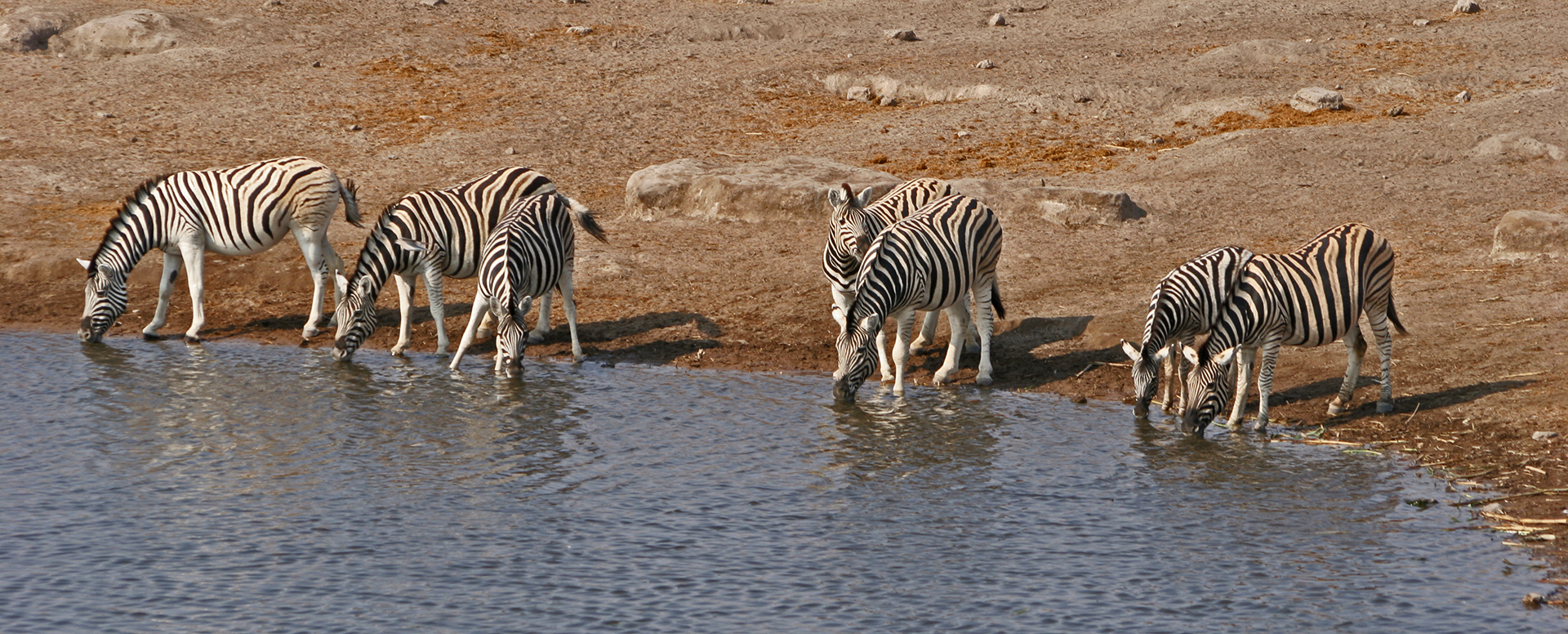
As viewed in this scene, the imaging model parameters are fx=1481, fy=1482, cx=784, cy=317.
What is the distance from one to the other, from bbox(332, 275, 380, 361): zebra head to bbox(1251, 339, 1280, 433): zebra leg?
28.2 ft

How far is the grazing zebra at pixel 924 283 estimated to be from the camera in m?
13.1

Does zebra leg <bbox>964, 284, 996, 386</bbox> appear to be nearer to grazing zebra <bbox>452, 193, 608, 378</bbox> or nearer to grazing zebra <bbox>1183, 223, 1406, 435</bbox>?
grazing zebra <bbox>1183, 223, 1406, 435</bbox>

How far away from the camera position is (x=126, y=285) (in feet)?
56.7

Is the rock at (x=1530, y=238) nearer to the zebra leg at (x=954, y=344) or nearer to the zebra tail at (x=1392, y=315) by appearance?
the zebra tail at (x=1392, y=315)

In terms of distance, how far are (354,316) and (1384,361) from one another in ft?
31.8

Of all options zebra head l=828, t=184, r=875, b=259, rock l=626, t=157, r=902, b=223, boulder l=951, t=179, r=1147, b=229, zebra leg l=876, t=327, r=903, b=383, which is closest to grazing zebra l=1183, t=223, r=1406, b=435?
zebra leg l=876, t=327, r=903, b=383

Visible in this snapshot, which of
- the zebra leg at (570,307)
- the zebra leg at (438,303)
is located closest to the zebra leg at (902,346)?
the zebra leg at (570,307)

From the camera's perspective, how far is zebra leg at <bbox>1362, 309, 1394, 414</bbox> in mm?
12547

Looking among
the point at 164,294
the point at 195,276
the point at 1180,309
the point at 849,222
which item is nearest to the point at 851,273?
the point at 849,222

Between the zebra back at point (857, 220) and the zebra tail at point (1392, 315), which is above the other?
the zebra back at point (857, 220)

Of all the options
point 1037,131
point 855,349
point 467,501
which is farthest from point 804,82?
point 467,501

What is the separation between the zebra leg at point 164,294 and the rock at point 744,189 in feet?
19.5

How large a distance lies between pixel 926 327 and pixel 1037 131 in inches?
348

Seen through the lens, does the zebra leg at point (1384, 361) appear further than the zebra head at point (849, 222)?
No
